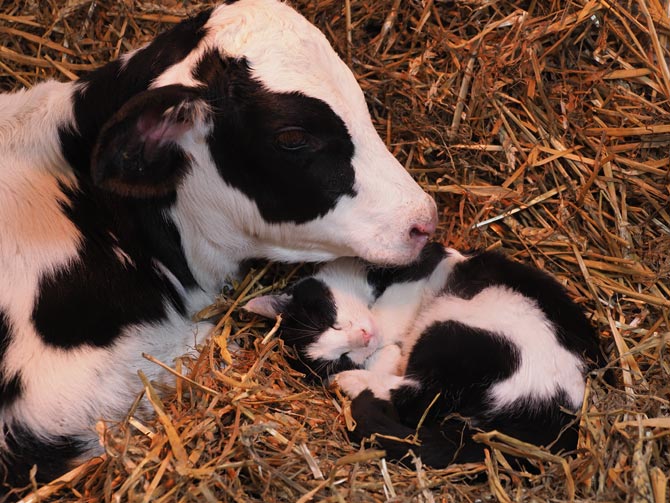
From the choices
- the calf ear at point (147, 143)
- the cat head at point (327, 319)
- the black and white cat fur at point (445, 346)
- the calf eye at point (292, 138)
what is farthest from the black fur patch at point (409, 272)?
the calf ear at point (147, 143)

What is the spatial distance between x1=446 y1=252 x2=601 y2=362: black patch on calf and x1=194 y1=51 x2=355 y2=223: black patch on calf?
86cm

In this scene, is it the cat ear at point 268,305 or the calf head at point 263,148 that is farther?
the cat ear at point 268,305

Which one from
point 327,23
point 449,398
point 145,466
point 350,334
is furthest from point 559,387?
point 327,23

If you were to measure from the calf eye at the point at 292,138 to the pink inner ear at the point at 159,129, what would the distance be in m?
0.38

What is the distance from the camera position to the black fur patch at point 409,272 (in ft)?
12.8

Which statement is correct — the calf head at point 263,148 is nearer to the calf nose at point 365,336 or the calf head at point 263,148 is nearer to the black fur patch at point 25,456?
the calf nose at point 365,336

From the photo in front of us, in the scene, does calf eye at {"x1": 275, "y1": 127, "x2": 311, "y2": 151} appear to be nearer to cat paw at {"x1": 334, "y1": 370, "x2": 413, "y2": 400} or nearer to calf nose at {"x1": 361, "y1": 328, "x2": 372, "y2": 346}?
calf nose at {"x1": 361, "y1": 328, "x2": 372, "y2": 346}

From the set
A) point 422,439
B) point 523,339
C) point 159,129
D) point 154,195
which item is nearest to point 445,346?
point 523,339

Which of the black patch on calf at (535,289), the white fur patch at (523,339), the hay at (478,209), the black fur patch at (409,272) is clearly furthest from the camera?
the black fur patch at (409,272)

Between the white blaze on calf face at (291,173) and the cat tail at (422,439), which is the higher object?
the white blaze on calf face at (291,173)

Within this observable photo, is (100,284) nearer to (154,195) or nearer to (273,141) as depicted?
(154,195)

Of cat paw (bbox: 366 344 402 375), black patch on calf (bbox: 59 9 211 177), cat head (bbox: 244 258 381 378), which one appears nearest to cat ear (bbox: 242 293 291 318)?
cat head (bbox: 244 258 381 378)

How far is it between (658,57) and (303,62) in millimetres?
2135

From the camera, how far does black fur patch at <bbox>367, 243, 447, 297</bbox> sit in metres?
3.89
